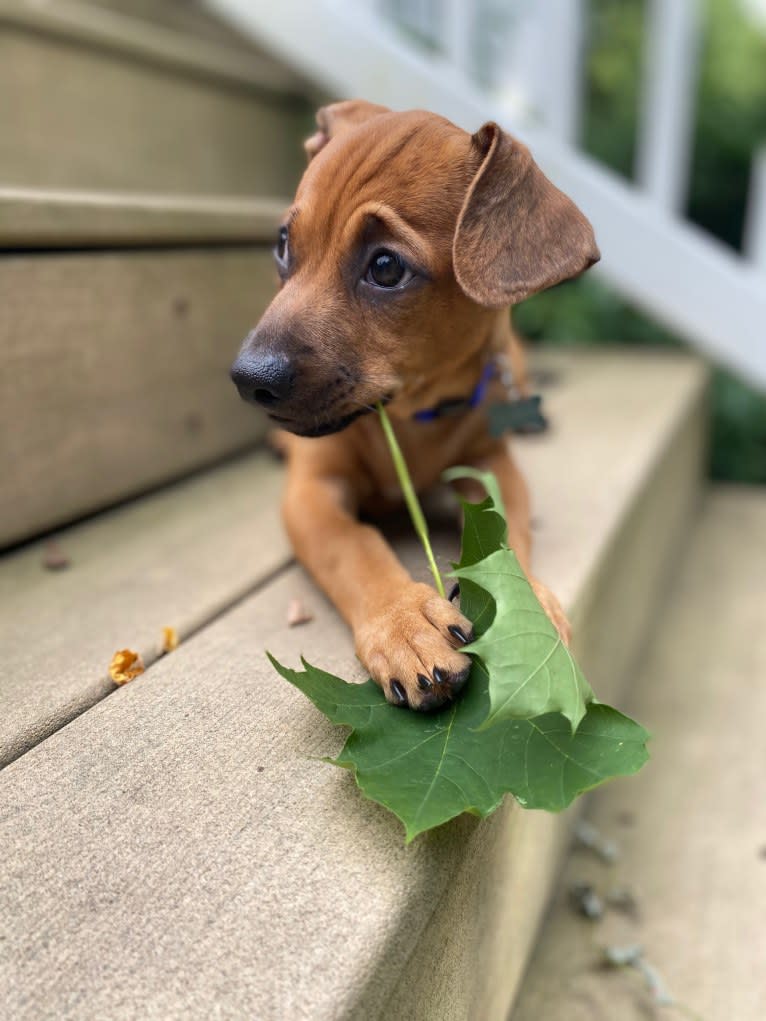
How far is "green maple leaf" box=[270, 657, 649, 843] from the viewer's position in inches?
27.2

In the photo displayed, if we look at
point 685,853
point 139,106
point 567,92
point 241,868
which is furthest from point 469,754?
point 567,92

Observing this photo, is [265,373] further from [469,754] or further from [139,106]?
[139,106]

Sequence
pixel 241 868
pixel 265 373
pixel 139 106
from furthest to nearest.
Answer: pixel 139 106 < pixel 265 373 < pixel 241 868

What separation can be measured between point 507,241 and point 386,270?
5.3 inches

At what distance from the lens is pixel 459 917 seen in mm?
756

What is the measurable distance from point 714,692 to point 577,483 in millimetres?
533

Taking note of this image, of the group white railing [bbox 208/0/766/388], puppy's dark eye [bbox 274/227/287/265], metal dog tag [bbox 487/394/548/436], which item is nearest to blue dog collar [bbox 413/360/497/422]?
metal dog tag [bbox 487/394/548/436]

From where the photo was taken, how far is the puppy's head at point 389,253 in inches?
37.4

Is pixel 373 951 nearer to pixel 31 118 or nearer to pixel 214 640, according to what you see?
pixel 214 640

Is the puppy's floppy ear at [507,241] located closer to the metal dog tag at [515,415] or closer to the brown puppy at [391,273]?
the brown puppy at [391,273]

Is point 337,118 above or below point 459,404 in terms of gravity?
above

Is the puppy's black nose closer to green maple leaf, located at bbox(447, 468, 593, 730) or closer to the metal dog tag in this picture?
green maple leaf, located at bbox(447, 468, 593, 730)

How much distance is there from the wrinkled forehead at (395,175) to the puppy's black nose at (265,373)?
0.17 m

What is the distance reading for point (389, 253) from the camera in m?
0.98
